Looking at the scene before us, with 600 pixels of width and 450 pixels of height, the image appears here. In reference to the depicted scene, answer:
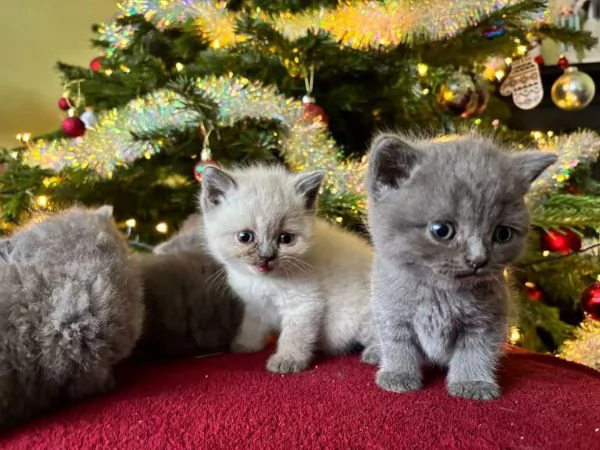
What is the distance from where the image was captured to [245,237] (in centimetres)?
90

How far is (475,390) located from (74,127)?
1.16 metres

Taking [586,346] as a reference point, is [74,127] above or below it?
above

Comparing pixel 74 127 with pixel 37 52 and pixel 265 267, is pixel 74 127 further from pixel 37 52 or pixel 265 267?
pixel 37 52

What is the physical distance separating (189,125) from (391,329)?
663 millimetres

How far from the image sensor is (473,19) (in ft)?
3.88

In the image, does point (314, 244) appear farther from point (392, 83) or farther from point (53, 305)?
point (392, 83)

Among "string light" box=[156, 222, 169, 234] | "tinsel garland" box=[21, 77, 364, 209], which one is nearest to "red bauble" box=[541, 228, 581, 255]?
"tinsel garland" box=[21, 77, 364, 209]

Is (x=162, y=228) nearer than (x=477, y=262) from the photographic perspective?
No

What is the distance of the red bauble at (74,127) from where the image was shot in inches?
52.3

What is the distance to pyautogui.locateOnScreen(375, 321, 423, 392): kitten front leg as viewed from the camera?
73cm

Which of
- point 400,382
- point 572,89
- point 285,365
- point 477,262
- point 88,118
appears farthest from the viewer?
point 572,89

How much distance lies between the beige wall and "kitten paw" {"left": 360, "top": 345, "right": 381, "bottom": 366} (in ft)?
6.11

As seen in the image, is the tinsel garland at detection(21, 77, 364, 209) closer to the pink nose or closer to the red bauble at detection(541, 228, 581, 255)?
the pink nose

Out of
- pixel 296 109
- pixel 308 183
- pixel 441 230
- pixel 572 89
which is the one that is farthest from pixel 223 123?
pixel 572 89
